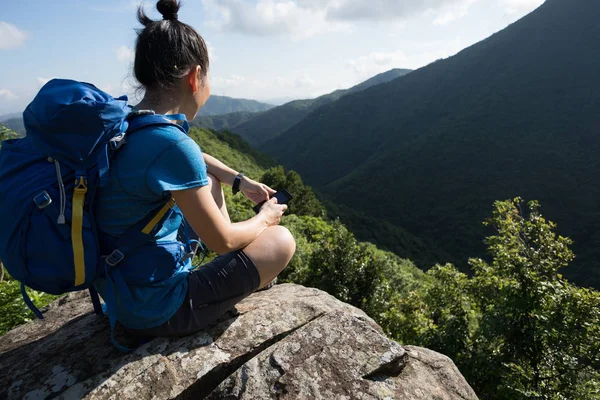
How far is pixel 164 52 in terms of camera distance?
1816mm

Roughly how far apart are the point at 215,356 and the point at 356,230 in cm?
4629

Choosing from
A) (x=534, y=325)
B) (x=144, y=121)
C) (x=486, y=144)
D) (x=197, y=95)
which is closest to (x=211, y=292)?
(x=144, y=121)

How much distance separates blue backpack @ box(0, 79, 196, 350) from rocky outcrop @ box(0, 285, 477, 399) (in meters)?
0.65

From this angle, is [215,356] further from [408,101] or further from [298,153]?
[408,101]

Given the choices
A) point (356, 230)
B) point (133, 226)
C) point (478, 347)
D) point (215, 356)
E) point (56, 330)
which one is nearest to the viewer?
point (133, 226)

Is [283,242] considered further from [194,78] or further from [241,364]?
[194,78]

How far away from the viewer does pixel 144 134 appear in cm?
164

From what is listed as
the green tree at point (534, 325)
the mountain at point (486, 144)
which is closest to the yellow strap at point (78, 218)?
the green tree at point (534, 325)

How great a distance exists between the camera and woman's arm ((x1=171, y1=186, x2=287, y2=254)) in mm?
1689

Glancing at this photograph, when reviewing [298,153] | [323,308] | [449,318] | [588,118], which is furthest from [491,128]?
[323,308]

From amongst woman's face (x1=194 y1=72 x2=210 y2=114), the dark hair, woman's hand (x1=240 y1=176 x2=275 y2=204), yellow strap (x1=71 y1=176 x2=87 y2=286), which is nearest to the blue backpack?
yellow strap (x1=71 y1=176 x2=87 y2=286)

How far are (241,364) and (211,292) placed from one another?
506mm

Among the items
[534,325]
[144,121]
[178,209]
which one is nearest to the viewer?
[144,121]

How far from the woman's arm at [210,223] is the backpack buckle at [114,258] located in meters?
0.40
